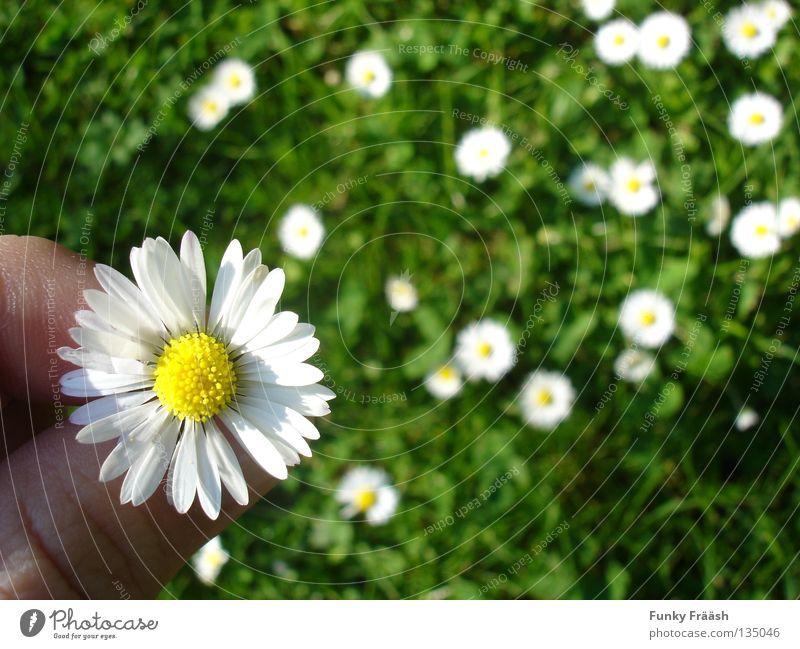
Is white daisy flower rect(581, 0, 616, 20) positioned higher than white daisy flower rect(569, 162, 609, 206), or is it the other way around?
white daisy flower rect(581, 0, 616, 20)

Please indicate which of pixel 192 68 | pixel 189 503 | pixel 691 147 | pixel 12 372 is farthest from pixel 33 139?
pixel 691 147

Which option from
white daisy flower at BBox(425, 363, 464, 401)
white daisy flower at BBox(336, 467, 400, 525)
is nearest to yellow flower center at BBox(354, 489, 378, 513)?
white daisy flower at BBox(336, 467, 400, 525)

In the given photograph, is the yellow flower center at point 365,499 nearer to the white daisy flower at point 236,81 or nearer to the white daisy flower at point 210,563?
the white daisy flower at point 210,563

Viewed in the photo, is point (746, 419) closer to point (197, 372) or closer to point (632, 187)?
point (632, 187)

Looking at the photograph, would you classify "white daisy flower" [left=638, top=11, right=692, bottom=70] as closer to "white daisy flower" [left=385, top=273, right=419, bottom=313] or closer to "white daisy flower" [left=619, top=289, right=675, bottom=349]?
"white daisy flower" [left=619, top=289, right=675, bottom=349]

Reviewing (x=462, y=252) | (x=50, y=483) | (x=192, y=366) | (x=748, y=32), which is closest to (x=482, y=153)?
(x=462, y=252)

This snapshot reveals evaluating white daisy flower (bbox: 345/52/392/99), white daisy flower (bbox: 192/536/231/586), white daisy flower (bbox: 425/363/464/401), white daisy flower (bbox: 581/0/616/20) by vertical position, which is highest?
white daisy flower (bbox: 581/0/616/20)

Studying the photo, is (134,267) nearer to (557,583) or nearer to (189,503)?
(189,503)
